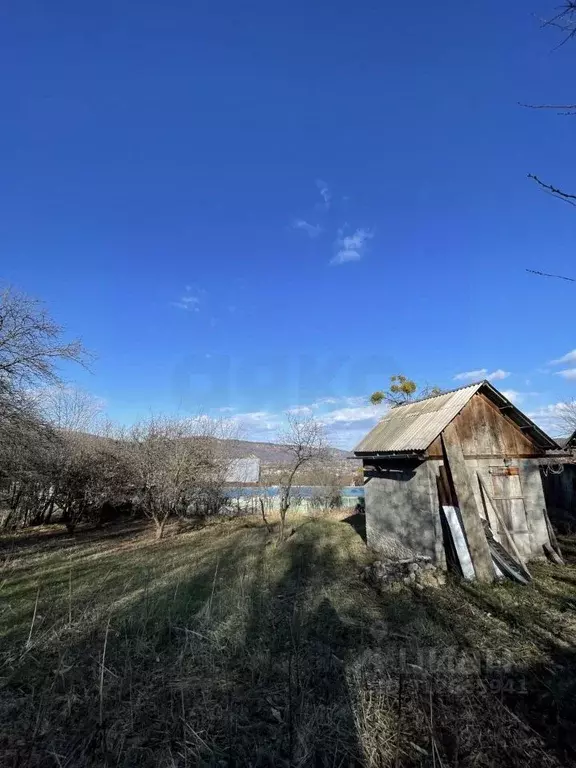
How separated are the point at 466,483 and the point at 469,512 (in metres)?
0.69

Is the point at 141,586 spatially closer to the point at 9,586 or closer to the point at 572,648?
the point at 9,586

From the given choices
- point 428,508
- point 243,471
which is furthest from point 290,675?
point 243,471

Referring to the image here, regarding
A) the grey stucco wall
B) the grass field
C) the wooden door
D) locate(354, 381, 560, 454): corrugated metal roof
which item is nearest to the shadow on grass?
locate(354, 381, 560, 454): corrugated metal roof

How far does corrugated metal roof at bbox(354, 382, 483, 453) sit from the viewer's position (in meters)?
9.71

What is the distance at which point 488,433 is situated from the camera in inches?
408

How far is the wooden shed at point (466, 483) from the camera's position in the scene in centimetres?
899

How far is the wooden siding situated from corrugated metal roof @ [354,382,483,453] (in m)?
0.34

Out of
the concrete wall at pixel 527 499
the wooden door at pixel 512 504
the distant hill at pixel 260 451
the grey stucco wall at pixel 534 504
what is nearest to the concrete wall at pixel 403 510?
the concrete wall at pixel 527 499

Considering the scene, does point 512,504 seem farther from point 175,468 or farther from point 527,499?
point 175,468

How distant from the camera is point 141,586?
8.55 meters

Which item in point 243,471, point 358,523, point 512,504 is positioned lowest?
point 358,523

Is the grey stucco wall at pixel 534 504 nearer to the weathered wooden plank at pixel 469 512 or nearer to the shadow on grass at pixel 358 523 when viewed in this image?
the weathered wooden plank at pixel 469 512

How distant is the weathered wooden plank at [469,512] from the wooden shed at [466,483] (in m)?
0.02

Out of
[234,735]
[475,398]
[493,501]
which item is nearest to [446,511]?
[493,501]
